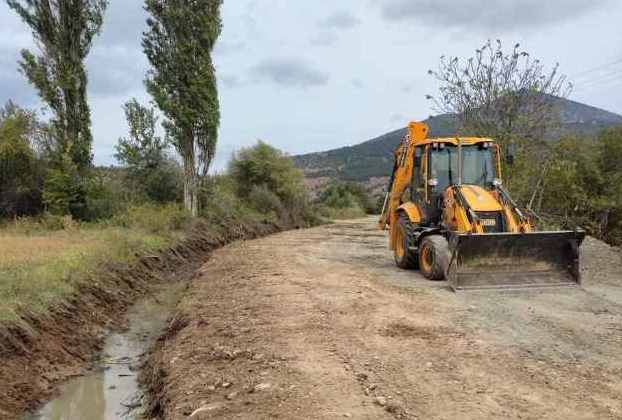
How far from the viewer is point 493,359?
6086mm

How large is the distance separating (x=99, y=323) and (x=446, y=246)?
22.0ft

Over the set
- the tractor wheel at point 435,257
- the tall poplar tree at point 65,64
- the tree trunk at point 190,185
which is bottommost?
the tractor wheel at point 435,257

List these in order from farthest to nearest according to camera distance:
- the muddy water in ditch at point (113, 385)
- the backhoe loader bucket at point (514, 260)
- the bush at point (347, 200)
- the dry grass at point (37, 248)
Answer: the bush at point (347, 200) < the dry grass at point (37, 248) < the backhoe loader bucket at point (514, 260) < the muddy water in ditch at point (113, 385)

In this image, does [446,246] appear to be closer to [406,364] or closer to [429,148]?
[429,148]

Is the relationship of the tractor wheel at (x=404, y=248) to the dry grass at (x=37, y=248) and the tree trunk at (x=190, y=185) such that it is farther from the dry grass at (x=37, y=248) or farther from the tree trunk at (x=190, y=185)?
the tree trunk at (x=190, y=185)

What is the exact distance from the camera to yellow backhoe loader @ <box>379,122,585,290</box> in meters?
10.3

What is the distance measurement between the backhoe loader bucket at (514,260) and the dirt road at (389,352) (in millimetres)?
373

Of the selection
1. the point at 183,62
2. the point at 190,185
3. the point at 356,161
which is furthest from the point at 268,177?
the point at 356,161

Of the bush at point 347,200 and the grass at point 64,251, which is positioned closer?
the grass at point 64,251

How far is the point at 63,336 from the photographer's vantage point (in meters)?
8.76

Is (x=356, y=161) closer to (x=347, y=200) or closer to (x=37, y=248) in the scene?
(x=347, y=200)

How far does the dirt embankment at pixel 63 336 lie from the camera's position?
695 cm

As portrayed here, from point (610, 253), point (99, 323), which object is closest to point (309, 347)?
point (99, 323)

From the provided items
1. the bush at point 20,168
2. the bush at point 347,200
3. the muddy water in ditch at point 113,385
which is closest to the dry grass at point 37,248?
the muddy water in ditch at point 113,385
